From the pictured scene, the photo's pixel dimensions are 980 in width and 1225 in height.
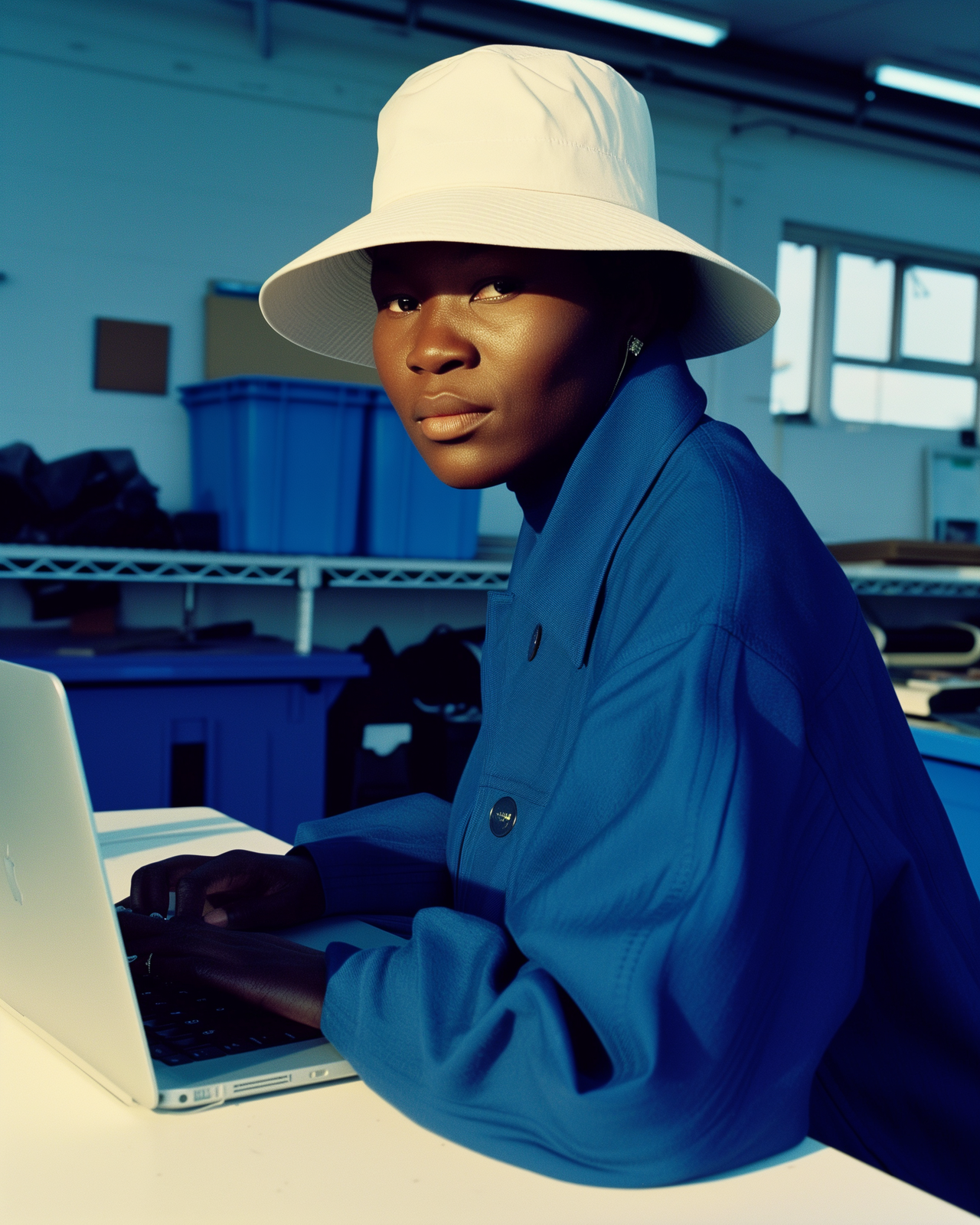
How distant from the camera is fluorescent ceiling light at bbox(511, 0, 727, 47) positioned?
2.90 metres

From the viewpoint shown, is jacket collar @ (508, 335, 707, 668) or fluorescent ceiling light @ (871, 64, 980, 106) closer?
jacket collar @ (508, 335, 707, 668)

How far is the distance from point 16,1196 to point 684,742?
0.39 meters

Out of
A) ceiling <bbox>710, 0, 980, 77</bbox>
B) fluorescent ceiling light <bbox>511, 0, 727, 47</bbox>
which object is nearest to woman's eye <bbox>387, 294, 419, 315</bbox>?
fluorescent ceiling light <bbox>511, 0, 727, 47</bbox>

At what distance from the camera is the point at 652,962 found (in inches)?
20.7

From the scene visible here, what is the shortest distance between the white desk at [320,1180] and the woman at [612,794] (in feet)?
0.06

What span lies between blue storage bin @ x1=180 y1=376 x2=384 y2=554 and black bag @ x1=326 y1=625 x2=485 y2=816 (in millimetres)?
385

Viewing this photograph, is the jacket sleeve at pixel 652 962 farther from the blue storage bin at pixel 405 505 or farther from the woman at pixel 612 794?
the blue storage bin at pixel 405 505

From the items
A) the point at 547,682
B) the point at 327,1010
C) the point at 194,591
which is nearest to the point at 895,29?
the point at 194,591

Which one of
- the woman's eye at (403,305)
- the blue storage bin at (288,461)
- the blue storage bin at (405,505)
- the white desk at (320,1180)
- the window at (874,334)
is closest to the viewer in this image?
the white desk at (320,1180)

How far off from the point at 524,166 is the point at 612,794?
0.49 m

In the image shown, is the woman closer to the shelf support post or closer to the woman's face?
the woman's face

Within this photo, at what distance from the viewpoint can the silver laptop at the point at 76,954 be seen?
58 cm

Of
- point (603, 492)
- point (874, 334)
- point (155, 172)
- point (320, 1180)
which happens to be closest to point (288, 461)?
point (155, 172)

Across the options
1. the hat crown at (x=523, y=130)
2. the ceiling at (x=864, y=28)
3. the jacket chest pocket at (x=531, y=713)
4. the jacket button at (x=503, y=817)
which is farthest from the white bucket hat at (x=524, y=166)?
the ceiling at (x=864, y=28)
